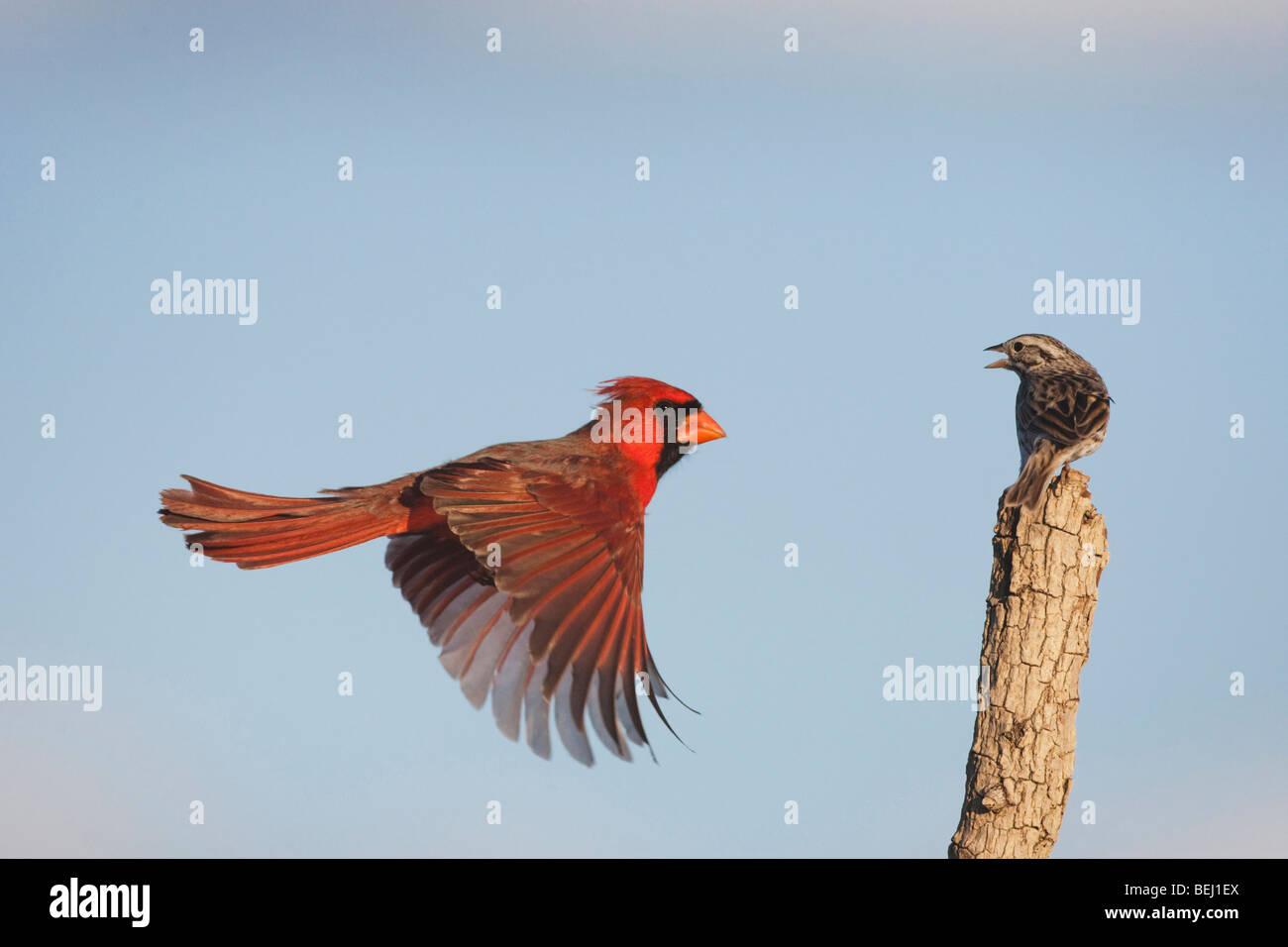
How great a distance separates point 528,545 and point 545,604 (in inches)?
11.1

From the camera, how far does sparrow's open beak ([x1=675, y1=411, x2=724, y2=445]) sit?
5.81 metres

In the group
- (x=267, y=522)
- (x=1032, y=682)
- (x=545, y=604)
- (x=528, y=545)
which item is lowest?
(x=1032, y=682)

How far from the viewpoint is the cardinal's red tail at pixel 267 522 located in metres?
4.80

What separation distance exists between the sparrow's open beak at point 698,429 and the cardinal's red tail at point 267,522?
162cm

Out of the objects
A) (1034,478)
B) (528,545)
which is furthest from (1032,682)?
(528,545)

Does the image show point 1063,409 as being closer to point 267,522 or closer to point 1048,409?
point 1048,409

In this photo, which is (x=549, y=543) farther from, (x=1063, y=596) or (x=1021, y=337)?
(x=1021, y=337)

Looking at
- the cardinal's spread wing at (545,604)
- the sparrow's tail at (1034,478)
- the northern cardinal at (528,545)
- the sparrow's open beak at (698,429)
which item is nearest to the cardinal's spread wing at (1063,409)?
the sparrow's tail at (1034,478)

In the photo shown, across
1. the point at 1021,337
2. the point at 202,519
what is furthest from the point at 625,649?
the point at 1021,337

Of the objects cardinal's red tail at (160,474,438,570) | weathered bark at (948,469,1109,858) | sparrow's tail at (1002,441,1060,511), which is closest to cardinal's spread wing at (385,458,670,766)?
cardinal's red tail at (160,474,438,570)

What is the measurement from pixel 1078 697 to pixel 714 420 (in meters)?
2.48

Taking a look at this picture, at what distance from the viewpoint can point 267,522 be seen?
16.0 ft

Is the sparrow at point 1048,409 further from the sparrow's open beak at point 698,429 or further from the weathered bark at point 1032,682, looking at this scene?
the sparrow's open beak at point 698,429
